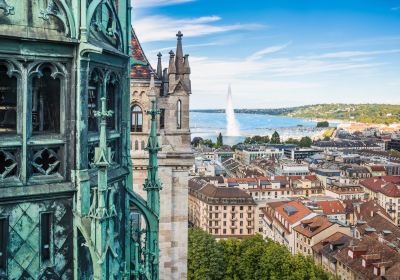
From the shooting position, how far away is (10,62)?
5.09 meters

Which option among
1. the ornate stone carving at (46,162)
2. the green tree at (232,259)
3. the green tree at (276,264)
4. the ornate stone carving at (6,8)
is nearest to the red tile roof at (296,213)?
the green tree at (232,259)

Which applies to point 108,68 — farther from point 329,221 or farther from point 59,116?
point 329,221

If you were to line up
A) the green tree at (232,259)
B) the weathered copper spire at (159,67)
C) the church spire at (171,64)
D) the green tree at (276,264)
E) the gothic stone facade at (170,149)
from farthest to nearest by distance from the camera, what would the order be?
the green tree at (232,259), the green tree at (276,264), the weathered copper spire at (159,67), the church spire at (171,64), the gothic stone facade at (170,149)

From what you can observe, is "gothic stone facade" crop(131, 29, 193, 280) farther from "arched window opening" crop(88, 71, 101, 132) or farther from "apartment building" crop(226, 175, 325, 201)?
"apartment building" crop(226, 175, 325, 201)

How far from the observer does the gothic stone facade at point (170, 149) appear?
1969 cm

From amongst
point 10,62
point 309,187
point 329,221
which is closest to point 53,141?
point 10,62

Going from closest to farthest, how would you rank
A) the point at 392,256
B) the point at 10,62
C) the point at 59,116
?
the point at 10,62 < the point at 59,116 < the point at 392,256

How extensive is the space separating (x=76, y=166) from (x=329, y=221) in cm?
7043

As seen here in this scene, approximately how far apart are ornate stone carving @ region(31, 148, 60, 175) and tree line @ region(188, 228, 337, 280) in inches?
1925

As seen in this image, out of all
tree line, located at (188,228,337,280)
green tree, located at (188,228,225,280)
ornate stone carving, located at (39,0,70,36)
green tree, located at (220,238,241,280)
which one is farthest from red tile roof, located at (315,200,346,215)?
ornate stone carving, located at (39,0,70,36)

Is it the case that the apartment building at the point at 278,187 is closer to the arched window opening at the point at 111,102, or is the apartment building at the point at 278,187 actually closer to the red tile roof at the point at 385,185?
the red tile roof at the point at 385,185

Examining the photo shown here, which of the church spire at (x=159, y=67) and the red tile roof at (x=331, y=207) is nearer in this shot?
the church spire at (x=159, y=67)

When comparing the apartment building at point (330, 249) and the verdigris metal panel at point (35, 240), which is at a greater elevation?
the verdigris metal panel at point (35, 240)

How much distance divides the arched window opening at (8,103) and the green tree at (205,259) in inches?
1965
